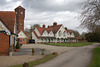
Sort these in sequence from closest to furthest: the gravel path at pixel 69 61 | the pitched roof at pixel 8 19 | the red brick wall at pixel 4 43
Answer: the gravel path at pixel 69 61 → the red brick wall at pixel 4 43 → the pitched roof at pixel 8 19

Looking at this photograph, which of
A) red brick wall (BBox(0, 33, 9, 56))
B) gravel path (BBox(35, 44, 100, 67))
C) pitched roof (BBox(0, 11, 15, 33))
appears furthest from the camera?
pitched roof (BBox(0, 11, 15, 33))

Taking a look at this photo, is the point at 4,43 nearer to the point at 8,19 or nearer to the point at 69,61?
the point at 8,19

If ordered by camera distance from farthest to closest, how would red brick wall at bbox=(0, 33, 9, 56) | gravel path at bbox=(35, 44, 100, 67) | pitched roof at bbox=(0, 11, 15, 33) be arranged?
1. pitched roof at bbox=(0, 11, 15, 33)
2. red brick wall at bbox=(0, 33, 9, 56)
3. gravel path at bbox=(35, 44, 100, 67)

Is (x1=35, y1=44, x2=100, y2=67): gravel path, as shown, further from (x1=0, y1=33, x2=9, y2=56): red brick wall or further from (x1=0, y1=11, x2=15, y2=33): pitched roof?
(x1=0, y1=11, x2=15, y2=33): pitched roof

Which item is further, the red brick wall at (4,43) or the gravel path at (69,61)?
the red brick wall at (4,43)

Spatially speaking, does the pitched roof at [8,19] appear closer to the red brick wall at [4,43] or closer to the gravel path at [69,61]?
the red brick wall at [4,43]

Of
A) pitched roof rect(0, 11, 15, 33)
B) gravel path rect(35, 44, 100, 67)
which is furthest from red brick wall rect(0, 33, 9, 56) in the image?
gravel path rect(35, 44, 100, 67)

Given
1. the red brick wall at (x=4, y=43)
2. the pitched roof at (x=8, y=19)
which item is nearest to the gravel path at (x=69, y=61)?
the red brick wall at (x=4, y=43)

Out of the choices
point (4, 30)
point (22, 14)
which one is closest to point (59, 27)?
point (22, 14)

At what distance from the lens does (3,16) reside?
59.7 ft

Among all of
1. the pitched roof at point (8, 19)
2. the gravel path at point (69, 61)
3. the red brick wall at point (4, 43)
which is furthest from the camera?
the pitched roof at point (8, 19)

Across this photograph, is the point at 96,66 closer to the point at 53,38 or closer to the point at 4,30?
the point at 4,30

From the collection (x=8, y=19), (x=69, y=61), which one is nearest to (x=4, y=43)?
(x=8, y=19)

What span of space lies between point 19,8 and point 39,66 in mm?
44189
